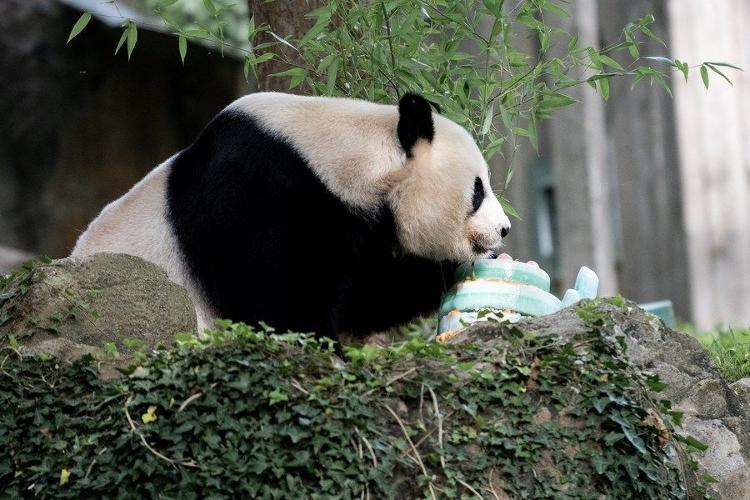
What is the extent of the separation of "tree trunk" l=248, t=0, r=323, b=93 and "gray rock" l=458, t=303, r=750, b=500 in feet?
7.38

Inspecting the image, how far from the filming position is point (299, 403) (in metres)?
2.88

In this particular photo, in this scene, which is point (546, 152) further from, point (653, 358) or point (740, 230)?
point (653, 358)

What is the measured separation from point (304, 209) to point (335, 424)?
50.5 inches

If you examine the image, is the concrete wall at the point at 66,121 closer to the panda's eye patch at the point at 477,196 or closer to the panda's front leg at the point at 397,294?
the panda's front leg at the point at 397,294

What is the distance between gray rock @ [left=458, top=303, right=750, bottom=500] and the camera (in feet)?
11.8

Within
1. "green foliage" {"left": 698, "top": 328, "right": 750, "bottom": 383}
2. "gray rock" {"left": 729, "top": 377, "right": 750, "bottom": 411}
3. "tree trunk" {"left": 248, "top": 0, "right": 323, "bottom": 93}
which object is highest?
"tree trunk" {"left": 248, "top": 0, "right": 323, "bottom": 93}

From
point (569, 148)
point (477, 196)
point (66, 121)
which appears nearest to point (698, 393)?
point (477, 196)

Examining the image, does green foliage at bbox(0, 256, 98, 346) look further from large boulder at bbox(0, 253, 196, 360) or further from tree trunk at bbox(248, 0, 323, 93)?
tree trunk at bbox(248, 0, 323, 93)

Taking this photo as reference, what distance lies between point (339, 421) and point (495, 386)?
506mm

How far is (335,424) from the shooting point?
285 cm

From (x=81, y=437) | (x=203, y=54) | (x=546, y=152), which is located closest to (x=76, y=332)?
(x=81, y=437)

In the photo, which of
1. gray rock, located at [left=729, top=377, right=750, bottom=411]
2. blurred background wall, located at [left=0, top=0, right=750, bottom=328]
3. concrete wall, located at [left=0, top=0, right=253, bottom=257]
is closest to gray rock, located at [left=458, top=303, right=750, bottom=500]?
gray rock, located at [left=729, top=377, right=750, bottom=411]

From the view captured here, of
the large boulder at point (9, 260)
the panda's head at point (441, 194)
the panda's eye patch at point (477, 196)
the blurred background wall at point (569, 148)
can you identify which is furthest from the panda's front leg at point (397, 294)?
the large boulder at point (9, 260)

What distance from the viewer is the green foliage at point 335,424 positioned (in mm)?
2781
